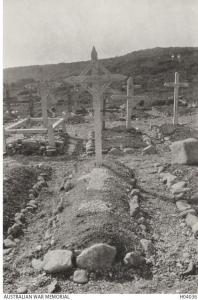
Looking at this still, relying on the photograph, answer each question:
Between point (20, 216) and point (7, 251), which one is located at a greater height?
point (20, 216)

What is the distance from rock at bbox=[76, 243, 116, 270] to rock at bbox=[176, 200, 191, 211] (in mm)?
2764

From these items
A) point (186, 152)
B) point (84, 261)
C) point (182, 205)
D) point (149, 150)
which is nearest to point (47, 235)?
point (84, 261)

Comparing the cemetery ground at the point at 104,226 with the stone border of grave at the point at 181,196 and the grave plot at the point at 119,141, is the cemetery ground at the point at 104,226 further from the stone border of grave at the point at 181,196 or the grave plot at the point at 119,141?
the grave plot at the point at 119,141

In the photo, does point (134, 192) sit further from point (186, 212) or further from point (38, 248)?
point (38, 248)

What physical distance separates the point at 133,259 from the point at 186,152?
5.55 m

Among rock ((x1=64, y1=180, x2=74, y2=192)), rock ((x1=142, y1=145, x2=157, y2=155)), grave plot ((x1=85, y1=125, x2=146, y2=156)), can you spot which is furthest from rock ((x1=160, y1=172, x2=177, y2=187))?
grave plot ((x1=85, y1=125, x2=146, y2=156))

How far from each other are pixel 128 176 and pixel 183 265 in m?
4.44

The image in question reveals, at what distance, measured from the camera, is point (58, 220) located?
764 centimetres

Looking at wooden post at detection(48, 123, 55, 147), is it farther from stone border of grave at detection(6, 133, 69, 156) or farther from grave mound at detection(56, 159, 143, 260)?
grave mound at detection(56, 159, 143, 260)

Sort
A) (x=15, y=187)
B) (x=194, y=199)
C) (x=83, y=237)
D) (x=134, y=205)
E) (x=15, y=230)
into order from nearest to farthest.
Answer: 1. (x=83, y=237)
2. (x=15, y=230)
3. (x=134, y=205)
4. (x=194, y=199)
5. (x=15, y=187)

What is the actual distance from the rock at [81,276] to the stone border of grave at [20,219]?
128 centimetres

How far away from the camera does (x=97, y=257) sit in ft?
19.3

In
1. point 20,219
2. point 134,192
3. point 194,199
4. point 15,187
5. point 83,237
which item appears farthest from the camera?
point 15,187

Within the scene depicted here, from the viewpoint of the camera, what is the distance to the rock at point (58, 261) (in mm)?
5852
